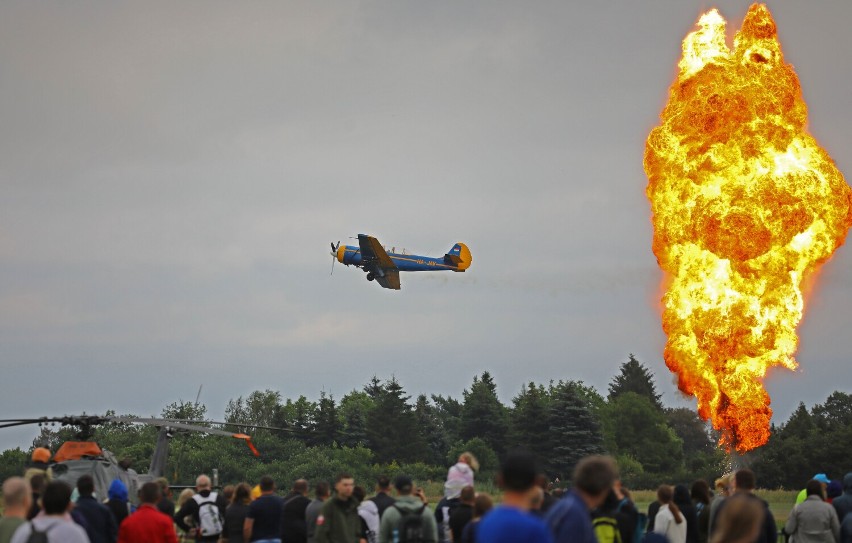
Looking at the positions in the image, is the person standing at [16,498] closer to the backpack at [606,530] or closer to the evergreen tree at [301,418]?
the backpack at [606,530]

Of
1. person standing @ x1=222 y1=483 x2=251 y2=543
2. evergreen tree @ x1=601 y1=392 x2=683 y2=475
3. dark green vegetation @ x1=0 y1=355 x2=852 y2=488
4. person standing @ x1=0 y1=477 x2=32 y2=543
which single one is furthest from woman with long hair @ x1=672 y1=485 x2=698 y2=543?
evergreen tree @ x1=601 y1=392 x2=683 y2=475

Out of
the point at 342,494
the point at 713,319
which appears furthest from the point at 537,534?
the point at 713,319

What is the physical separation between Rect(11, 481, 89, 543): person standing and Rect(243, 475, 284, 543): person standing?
5163 mm

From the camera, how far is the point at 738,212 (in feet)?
114

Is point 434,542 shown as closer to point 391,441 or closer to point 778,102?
point 778,102

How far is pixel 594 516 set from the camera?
9969mm

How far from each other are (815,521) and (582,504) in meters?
8.39

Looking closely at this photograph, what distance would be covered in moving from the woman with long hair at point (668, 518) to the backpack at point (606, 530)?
3869mm

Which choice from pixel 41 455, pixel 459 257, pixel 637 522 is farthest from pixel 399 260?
pixel 637 522

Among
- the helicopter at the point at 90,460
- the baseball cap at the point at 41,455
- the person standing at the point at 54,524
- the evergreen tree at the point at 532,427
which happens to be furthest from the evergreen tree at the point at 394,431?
the person standing at the point at 54,524

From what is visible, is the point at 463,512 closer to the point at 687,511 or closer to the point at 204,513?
the point at 687,511

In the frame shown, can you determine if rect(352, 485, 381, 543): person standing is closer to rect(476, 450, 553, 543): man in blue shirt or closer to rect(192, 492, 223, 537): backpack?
rect(192, 492, 223, 537): backpack

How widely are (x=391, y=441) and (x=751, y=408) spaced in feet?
103

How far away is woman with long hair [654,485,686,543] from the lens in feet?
43.2
